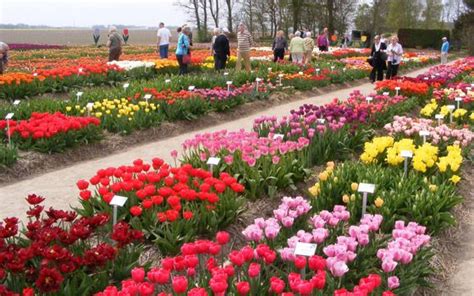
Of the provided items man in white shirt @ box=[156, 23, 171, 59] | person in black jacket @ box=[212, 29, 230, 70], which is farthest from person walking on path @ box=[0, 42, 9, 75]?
man in white shirt @ box=[156, 23, 171, 59]

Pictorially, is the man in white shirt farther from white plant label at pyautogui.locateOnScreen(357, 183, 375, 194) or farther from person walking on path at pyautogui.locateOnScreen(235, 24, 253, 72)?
white plant label at pyautogui.locateOnScreen(357, 183, 375, 194)

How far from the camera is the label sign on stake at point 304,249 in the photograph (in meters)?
3.05

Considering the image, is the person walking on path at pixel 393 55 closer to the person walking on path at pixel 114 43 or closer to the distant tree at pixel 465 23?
the person walking on path at pixel 114 43

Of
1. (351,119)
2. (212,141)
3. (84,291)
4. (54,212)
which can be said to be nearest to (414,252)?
(84,291)

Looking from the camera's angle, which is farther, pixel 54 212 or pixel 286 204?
pixel 286 204

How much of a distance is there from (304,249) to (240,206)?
1750mm

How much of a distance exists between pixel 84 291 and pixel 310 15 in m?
47.4

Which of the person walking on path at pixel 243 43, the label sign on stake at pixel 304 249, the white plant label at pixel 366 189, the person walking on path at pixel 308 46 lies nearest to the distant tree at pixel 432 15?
the person walking on path at pixel 308 46

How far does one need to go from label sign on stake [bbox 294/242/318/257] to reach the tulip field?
12 millimetres

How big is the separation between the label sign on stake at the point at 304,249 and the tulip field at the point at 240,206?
0.01m

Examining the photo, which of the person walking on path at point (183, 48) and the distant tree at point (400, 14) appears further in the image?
the distant tree at point (400, 14)

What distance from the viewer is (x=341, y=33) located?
159ft

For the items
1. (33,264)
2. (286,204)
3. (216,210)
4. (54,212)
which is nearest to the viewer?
(33,264)

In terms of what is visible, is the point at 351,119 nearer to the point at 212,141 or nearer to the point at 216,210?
the point at 212,141
